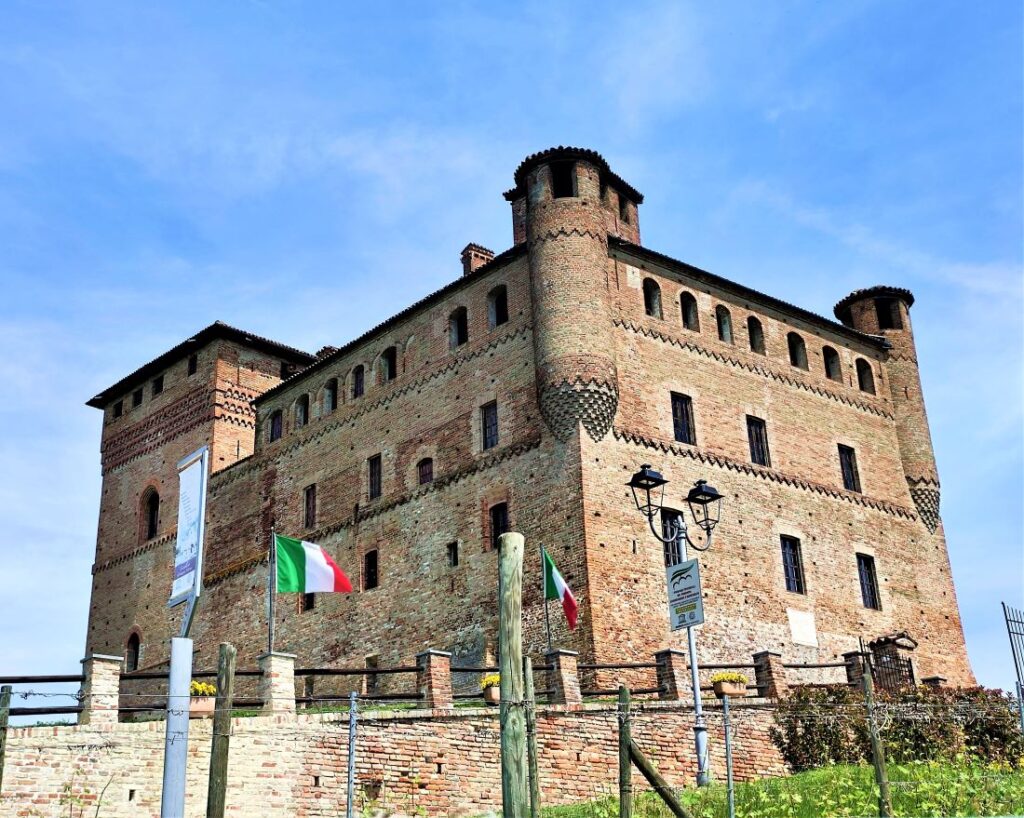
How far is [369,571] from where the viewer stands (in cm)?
3061

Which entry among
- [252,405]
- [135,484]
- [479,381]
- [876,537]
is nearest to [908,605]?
[876,537]

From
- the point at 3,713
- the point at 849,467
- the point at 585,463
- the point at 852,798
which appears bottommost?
the point at 852,798

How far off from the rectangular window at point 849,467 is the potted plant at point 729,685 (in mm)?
9631

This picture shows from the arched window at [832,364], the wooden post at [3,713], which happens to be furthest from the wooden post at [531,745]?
the arched window at [832,364]

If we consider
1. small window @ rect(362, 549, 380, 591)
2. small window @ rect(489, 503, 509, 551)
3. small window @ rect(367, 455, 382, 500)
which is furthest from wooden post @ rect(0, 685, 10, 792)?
small window @ rect(367, 455, 382, 500)

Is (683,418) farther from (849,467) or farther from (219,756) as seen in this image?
(219,756)

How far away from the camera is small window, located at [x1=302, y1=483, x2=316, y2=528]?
108ft

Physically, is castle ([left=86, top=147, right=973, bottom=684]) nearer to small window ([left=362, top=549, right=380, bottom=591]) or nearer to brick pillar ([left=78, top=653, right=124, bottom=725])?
small window ([left=362, top=549, right=380, bottom=591])

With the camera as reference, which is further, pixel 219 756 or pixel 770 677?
pixel 770 677

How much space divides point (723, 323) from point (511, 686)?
20.5 meters

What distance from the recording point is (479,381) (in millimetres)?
29203

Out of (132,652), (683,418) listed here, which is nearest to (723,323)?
(683,418)

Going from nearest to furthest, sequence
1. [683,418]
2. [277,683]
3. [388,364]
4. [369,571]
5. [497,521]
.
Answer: [277,683], [497,521], [683,418], [369,571], [388,364]

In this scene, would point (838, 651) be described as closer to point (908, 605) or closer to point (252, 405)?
point (908, 605)
